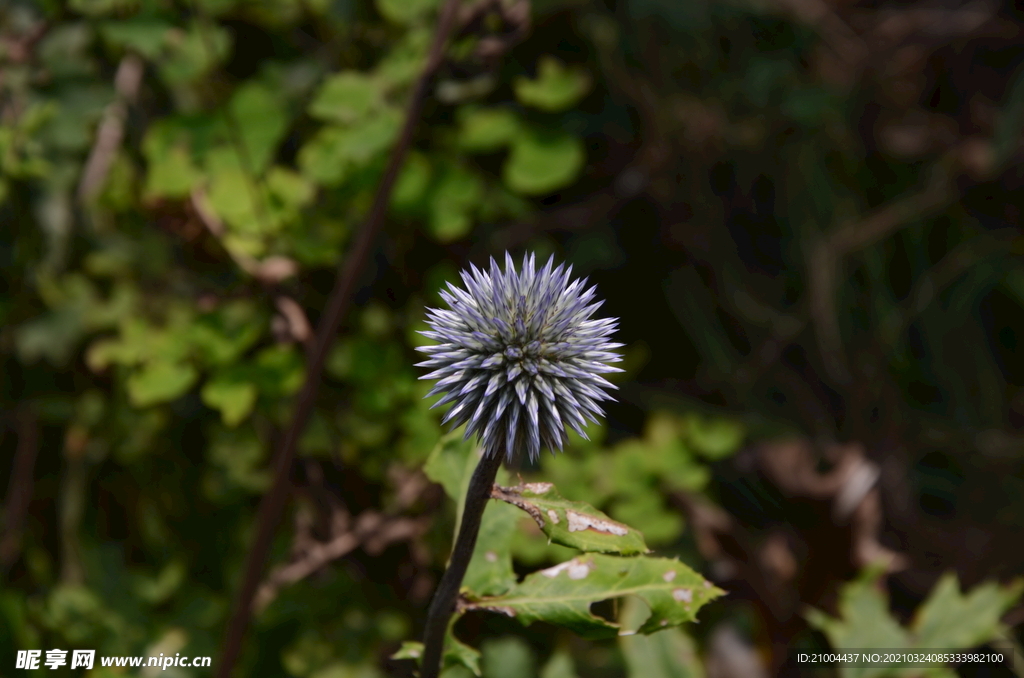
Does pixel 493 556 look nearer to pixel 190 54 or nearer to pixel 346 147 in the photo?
pixel 346 147

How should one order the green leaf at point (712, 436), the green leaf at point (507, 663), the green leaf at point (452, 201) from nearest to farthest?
the green leaf at point (507, 663) → the green leaf at point (452, 201) → the green leaf at point (712, 436)

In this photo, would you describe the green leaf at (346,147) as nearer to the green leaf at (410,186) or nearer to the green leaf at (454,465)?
the green leaf at (410,186)

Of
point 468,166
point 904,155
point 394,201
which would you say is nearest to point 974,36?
point 904,155

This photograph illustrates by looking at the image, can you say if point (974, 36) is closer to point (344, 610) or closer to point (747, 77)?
point (747, 77)

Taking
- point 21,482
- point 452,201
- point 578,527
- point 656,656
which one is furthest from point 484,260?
point 21,482

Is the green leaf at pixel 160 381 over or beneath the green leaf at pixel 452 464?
over

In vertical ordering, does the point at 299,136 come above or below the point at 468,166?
above

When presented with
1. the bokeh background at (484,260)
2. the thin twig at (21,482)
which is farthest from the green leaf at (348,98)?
the thin twig at (21,482)
